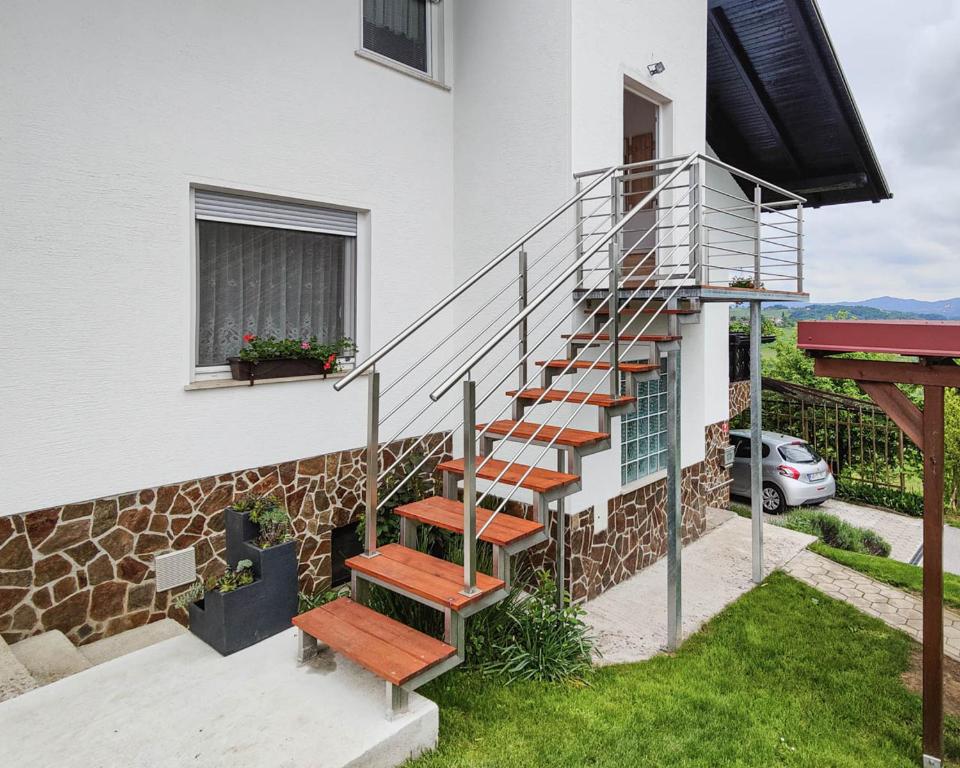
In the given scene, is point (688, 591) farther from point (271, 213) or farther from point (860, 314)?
point (860, 314)

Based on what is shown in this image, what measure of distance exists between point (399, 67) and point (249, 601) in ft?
15.9

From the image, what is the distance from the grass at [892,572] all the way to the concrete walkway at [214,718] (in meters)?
5.68

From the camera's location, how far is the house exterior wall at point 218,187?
3.89 m

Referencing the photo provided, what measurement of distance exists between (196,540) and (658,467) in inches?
188

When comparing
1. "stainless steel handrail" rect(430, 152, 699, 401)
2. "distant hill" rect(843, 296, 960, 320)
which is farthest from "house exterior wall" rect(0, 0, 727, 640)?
"distant hill" rect(843, 296, 960, 320)

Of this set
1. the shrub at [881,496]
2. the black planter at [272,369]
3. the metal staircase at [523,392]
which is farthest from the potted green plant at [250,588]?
the shrub at [881,496]

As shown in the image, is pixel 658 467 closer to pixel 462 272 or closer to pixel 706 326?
pixel 706 326

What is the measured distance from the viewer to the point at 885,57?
4728 cm

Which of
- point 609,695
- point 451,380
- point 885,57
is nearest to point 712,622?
point 609,695

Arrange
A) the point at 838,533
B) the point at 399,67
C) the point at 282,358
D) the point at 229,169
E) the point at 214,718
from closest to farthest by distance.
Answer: the point at 214,718 < the point at 229,169 < the point at 282,358 < the point at 399,67 < the point at 838,533

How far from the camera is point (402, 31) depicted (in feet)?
19.8

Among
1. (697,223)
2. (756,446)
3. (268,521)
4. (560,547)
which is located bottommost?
(560,547)

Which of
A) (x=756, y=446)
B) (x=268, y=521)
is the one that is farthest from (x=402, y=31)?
(x=756, y=446)

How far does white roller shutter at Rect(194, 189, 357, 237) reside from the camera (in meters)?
4.74
